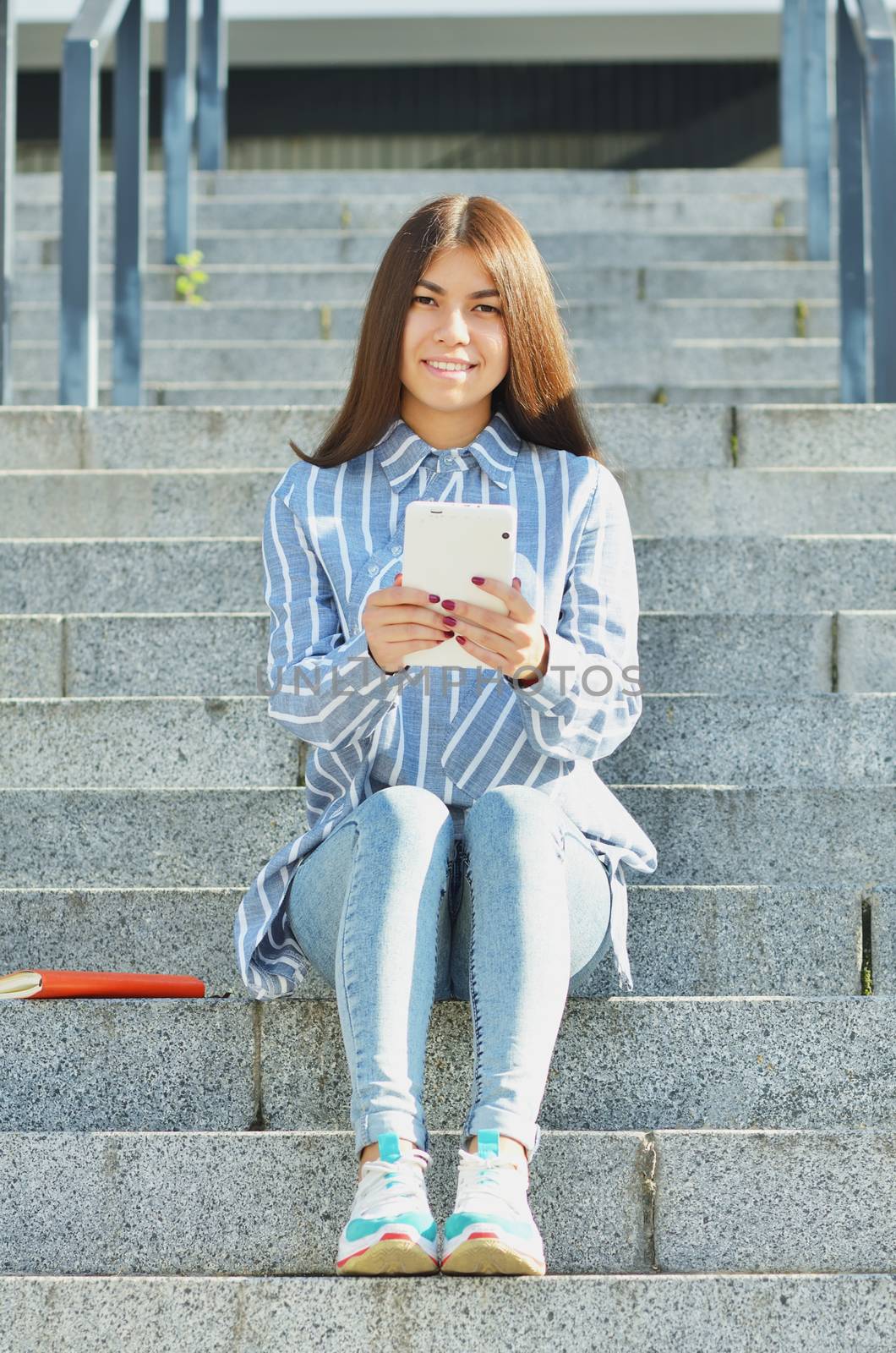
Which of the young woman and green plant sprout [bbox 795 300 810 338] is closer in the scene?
the young woman

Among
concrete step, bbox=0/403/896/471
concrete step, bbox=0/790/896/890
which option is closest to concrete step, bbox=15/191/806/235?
concrete step, bbox=0/403/896/471

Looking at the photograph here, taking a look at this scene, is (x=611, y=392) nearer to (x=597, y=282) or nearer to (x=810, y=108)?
(x=597, y=282)

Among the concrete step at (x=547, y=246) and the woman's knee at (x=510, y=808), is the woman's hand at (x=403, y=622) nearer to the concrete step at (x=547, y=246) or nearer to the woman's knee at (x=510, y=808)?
the woman's knee at (x=510, y=808)

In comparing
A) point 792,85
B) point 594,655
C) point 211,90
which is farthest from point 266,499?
point 792,85

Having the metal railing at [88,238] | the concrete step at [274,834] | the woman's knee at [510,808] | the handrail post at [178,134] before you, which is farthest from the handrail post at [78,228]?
the woman's knee at [510,808]

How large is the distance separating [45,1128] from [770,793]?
4.28ft

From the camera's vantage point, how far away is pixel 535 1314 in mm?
2135

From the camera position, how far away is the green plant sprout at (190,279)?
6.06 meters

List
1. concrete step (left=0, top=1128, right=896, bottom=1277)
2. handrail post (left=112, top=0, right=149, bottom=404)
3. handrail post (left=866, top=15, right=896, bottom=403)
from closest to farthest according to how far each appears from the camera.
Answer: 1. concrete step (left=0, top=1128, right=896, bottom=1277)
2. handrail post (left=866, top=15, right=896, bottom=403)
3. handrail post (left=112, top=0, right=149, bottom=404)

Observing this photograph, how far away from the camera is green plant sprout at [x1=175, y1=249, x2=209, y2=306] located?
6.06m

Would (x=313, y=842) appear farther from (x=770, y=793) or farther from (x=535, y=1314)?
(x=770, y=793)

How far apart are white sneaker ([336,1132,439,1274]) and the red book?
21.9 inches

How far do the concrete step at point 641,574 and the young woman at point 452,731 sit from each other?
3.02ft

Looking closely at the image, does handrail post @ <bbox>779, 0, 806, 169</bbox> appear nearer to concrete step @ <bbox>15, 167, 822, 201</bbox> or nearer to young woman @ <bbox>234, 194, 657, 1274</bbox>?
concrete step @ <bbox>15, 167, 822, 201</bbox>
